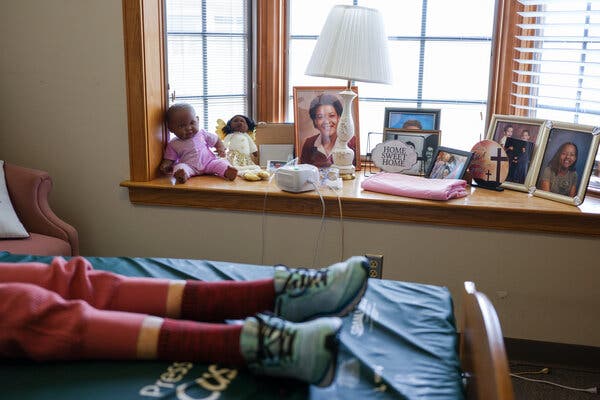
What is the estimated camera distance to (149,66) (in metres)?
2.44

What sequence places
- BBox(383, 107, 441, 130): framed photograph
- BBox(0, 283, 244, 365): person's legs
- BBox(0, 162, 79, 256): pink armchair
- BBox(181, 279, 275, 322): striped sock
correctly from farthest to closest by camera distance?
BBox(383, 107, 441, 130): framed photograph
BBox(0, 162, 79, 256): pink armchair
BBox(181, 279, 275, 322): striped sock
BBox(0, 283, 244, 365): person's legs

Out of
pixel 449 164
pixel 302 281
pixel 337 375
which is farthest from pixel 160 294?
pixel 449 164

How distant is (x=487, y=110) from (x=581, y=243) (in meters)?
0.75

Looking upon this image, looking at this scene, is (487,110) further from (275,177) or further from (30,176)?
(30,176)

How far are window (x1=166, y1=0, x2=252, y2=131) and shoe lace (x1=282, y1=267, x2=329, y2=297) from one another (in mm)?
1502

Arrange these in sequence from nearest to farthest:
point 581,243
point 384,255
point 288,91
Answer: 1. point 581,243
2. point 384,255
3. point 288,91

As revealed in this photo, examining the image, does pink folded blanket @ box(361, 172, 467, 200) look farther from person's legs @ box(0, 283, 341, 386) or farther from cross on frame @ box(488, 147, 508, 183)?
person's legs @ box(0, 283, 341, 386)

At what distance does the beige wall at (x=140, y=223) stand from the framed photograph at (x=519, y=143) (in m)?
0.28

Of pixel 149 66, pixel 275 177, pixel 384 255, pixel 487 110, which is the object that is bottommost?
pixel 384 255

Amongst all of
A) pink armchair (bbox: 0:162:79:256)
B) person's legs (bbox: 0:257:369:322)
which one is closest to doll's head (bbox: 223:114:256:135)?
pink armchair (bbox: 0:162:79:256)

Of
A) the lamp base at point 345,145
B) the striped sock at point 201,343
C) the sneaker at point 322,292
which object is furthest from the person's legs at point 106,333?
the lamp base at point 345,145

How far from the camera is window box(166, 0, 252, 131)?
8.84 feet

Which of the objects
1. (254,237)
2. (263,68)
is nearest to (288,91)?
(263,68)

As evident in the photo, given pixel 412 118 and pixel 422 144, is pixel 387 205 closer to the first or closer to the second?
pixel 422 144
